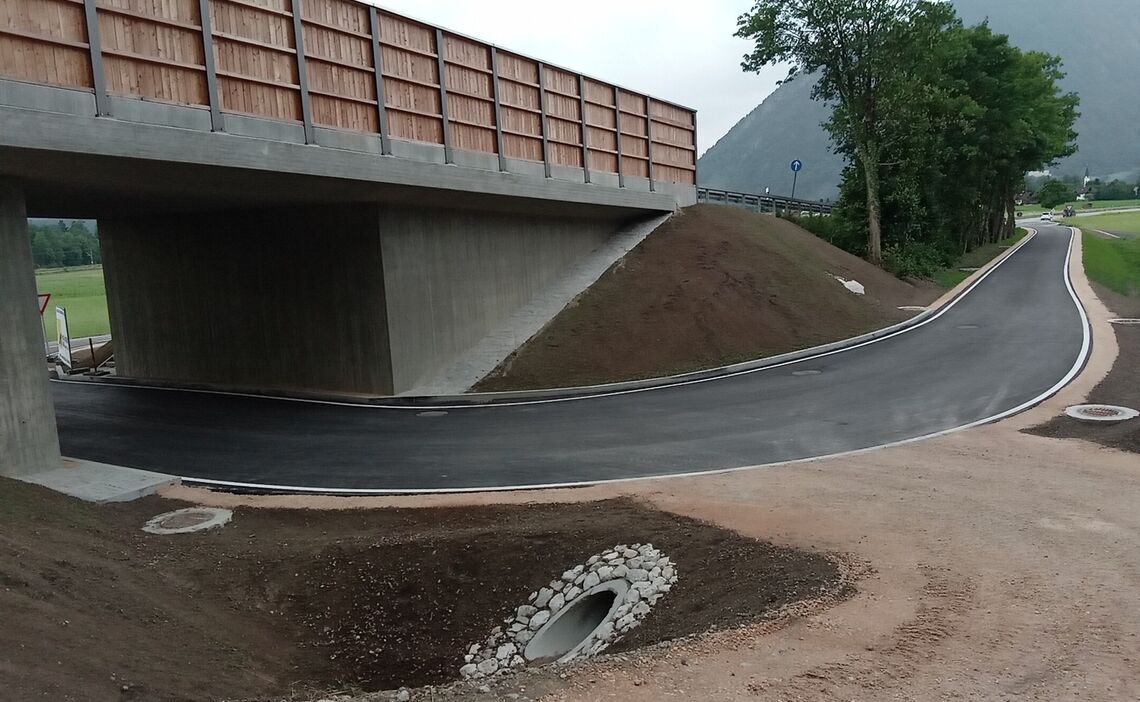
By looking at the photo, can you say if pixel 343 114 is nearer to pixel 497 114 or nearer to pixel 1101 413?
pixel 497 114

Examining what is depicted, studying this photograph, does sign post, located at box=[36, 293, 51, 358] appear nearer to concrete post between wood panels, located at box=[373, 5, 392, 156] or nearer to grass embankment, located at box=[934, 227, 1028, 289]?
concrete post between wood panels, located at box=[373, 5, 392, 156]

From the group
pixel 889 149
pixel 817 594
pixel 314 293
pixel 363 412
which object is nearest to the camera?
pixel 817 594

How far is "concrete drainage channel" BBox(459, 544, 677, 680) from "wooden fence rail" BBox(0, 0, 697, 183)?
9959 millimetres

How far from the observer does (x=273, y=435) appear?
55.3 ft

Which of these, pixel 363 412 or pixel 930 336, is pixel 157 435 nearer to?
pixel 363 412

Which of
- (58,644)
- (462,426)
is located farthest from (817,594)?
(462,426)

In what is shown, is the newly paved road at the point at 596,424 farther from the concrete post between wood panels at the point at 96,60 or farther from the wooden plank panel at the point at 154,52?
the wooden plank panel at the point at 154,52

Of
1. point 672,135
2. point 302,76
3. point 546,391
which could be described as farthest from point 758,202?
point 302,76

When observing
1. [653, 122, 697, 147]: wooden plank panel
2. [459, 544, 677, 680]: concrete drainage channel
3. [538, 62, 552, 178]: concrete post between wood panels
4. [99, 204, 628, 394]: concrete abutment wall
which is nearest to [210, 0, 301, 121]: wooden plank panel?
[99, 204, 628, 394]: concrete abutment wall

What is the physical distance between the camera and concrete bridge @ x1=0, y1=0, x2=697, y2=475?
12.3 metres

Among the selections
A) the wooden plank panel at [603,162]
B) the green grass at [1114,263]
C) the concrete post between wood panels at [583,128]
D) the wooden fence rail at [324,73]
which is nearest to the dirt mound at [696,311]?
the wooden plank panel at [603,162]

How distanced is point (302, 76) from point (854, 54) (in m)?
27.3

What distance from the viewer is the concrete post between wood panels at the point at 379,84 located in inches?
683

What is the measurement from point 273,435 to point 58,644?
433 inches
